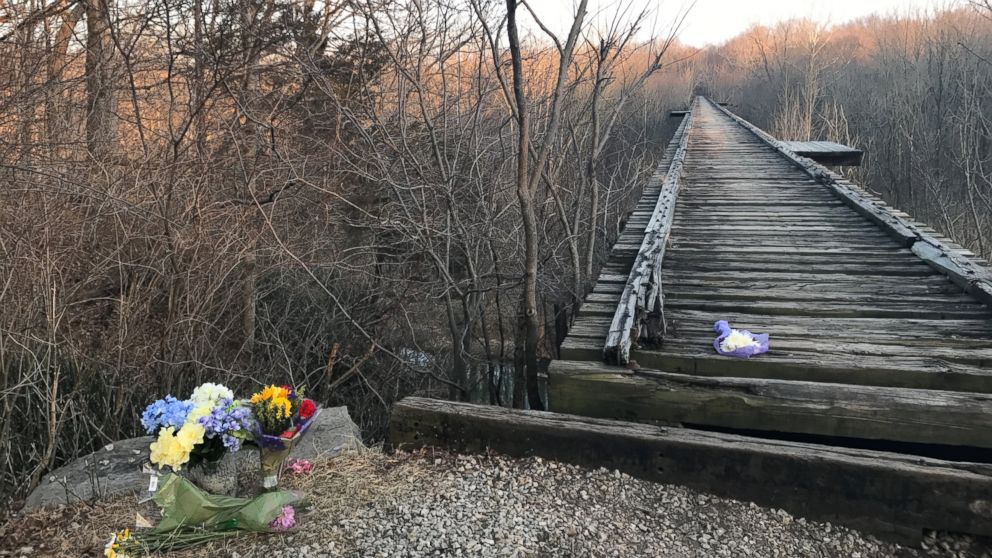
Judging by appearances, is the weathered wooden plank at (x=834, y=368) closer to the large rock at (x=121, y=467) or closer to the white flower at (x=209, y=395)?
the large rock at (x=121, y=467)

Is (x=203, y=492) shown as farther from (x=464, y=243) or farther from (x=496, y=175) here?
(x=496, y=175)

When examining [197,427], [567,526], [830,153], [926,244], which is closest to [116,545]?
[197,427]

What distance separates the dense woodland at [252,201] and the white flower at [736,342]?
1.64m

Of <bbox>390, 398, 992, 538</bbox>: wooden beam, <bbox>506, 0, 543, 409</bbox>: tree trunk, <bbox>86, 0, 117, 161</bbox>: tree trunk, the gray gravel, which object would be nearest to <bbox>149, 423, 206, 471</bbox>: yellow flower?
the gray gravel

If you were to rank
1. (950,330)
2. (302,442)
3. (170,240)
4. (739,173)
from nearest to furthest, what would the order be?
(302,442)
(950,330)
(170,240)
(739,173)

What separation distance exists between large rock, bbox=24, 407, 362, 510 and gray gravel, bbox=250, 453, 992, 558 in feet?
2.12

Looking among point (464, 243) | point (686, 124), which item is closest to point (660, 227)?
point (464, 243)

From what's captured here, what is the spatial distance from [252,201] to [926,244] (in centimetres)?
569

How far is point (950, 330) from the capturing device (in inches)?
139

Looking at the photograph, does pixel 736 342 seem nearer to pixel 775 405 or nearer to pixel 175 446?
pixel 775 405

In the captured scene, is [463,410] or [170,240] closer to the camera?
[463,410]

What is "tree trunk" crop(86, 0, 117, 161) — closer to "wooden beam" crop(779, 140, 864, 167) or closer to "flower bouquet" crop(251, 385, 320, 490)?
"flower bouquet" crop(251, 385, 320, 490)

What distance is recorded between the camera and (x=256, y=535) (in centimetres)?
222

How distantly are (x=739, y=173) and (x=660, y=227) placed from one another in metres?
4.97
